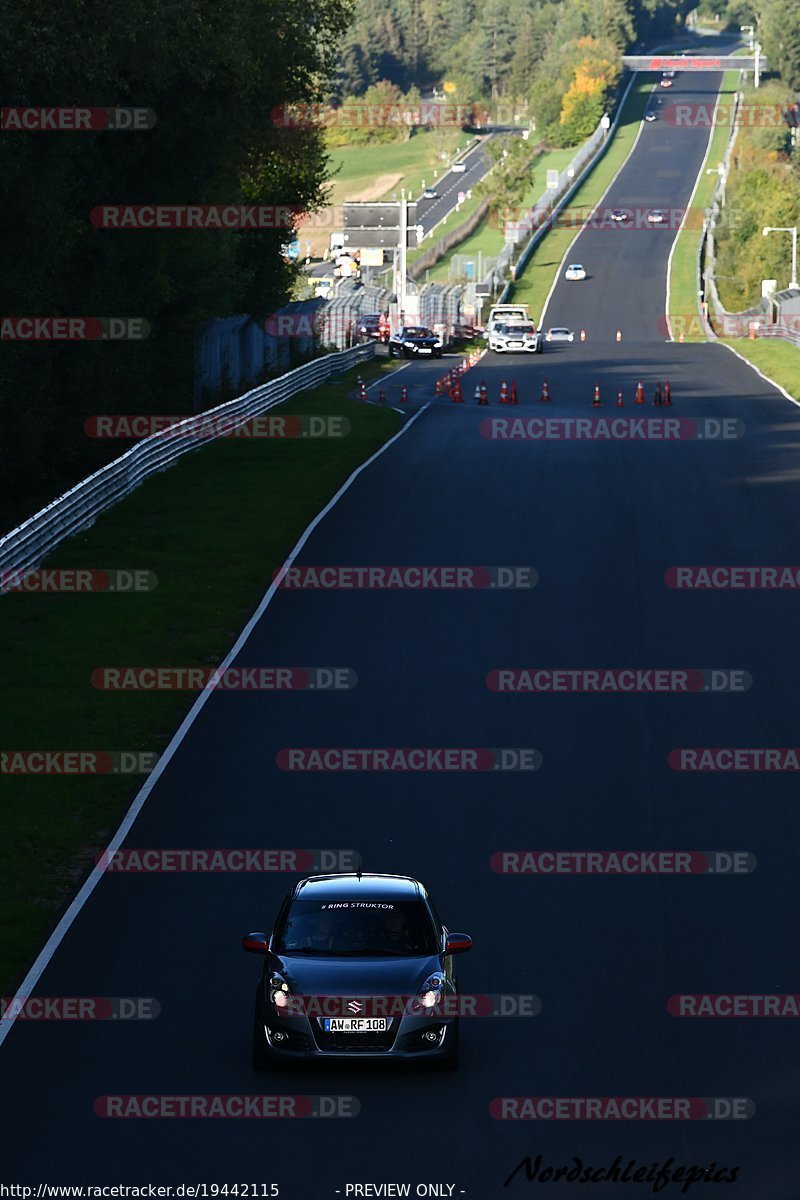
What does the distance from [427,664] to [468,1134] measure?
14.6 meters

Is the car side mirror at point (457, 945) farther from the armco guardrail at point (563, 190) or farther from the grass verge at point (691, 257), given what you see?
the armco guardrail at point (563, 190)

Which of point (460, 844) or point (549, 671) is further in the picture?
point (549, 671)

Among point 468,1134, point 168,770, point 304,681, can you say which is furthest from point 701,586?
point 468,1134

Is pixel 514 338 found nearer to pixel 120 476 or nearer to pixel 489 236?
pixel 120 476

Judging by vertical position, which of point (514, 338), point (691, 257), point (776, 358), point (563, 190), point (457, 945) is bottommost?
point (776, 358)

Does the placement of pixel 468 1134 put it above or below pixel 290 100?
below

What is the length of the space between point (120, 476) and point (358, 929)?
27.3 metres

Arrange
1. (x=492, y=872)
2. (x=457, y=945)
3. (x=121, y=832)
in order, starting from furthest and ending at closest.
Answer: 1. (x=121, y=832)
2. (x=492, y=872)
3. (x=457, y=945)

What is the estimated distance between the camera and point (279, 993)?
13.0 metres

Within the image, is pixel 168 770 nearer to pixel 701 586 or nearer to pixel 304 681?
pixel 304 681

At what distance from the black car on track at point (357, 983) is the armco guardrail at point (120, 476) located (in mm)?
18122

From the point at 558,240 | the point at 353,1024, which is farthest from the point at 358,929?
the point at 558,240

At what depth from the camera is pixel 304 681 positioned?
84.0ft

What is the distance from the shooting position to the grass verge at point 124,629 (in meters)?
→ 19.0
